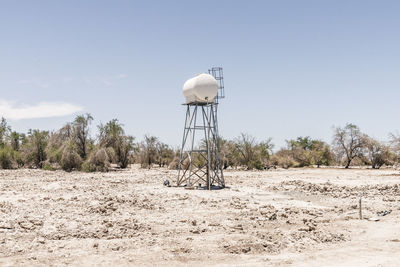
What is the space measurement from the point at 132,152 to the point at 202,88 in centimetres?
2585

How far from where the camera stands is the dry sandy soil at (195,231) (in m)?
8.57

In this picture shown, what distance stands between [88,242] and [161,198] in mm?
7215

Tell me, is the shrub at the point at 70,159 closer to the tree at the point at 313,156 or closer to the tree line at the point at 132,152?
the tree line at the point at 132,152

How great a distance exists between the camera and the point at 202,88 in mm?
21422

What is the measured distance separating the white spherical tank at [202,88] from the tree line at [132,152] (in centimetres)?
1740

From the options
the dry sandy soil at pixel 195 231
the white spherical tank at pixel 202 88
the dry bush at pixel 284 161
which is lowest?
the dry sandy soil at pixel 195 231

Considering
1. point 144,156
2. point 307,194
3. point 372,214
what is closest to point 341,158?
point 144,156

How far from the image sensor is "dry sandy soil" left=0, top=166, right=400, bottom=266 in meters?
8.57

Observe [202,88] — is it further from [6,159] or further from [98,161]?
[6,159]

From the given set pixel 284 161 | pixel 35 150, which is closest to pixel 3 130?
pixel 35 150

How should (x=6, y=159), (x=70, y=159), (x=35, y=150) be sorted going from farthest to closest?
(x=35, y=150), (x=6, y=159), (x=70, y=159)

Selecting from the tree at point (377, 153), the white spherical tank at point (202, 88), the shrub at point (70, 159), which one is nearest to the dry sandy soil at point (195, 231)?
the white spherical tank at point (202, 88)

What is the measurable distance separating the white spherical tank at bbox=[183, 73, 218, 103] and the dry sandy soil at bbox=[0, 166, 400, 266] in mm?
7025

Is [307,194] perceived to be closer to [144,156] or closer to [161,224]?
[161,224]
